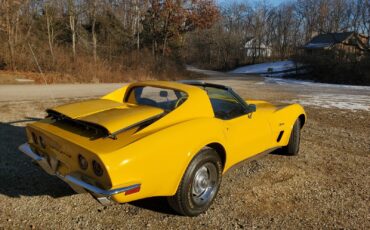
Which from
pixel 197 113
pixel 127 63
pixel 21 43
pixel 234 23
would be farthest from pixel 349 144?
pixel 234 23

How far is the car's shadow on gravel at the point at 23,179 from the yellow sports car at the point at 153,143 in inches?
22.1

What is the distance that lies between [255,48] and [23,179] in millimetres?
54594

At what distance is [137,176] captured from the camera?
2912 millimetres

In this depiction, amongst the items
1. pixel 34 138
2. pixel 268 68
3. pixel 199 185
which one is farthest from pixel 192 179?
pixel 268 68

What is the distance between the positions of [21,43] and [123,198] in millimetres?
19539

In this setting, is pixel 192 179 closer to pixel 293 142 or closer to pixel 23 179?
pixel 23 179

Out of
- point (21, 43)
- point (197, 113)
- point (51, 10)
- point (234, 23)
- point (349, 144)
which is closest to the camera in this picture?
point (197, 113)

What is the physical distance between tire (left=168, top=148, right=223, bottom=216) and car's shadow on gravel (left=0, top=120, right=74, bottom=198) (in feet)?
4.75

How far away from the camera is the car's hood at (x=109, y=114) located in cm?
330

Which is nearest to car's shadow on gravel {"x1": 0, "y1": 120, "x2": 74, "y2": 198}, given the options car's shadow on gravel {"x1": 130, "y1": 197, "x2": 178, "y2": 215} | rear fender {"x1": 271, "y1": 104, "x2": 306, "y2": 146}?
car's shadow on gravel {"x1": 130, "y1": 197, "x2": 178, "y2": 215}

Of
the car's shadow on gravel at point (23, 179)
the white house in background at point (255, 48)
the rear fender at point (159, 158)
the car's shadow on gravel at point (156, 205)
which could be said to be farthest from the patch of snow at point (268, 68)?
the rear fender at point (159, 158)

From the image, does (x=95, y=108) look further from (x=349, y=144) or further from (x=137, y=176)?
(x=349, y=144)

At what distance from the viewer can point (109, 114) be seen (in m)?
3.61

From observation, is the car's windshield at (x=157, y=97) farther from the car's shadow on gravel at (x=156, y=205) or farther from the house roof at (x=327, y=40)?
the house roof at (x=327, y=40)
